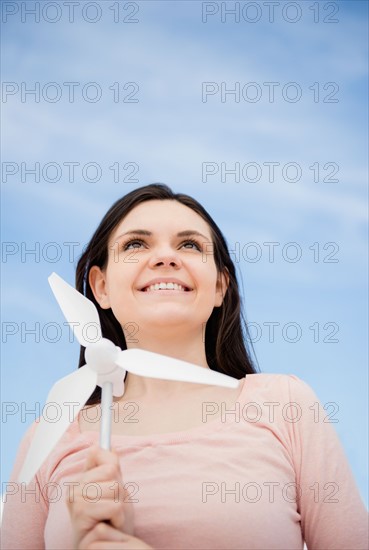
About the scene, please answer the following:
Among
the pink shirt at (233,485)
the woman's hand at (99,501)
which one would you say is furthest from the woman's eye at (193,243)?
the woman's hand at (99,501)

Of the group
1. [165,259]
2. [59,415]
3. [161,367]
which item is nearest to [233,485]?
[161,367]

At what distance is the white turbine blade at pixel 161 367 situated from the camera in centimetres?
331

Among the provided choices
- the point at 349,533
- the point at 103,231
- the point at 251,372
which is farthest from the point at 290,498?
the point at 103,231

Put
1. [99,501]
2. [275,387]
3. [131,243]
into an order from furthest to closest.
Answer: [131,243]
[275,387]
[99,501]

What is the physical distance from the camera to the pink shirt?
3.36 metres

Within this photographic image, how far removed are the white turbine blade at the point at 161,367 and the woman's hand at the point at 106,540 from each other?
70 centimetres

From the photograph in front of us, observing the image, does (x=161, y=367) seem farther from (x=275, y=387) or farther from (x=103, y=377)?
(x=275, y=387)

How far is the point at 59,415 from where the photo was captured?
352 cm

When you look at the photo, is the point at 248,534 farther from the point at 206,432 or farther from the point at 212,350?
the point at 212,350

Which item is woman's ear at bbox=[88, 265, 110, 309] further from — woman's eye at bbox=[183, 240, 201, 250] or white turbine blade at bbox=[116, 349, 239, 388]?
white turbine blade at bbox=[116, 349, 239, 388]

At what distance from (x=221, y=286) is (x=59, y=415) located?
154 cm

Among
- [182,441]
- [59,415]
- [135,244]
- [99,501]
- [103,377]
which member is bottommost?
[99,501]

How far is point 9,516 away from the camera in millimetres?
3959

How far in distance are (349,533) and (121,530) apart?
111 centimetres
